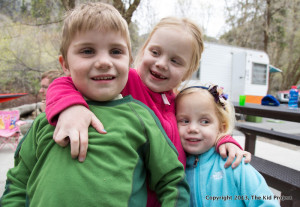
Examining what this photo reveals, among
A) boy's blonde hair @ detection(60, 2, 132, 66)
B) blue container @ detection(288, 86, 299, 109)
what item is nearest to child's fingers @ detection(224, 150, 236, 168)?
boy's blonde hair @ detection(60, 2, 132, 66)

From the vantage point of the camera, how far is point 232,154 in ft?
4.14

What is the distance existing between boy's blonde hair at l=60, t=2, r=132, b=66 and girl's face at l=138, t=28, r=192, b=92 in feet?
1.19

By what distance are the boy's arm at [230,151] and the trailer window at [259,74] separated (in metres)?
10.4

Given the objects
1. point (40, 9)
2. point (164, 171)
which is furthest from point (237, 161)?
point (40, 9)

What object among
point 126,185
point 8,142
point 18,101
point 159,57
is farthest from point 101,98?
point 18,101

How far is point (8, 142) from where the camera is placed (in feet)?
17.2

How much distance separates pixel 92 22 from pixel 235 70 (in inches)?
421

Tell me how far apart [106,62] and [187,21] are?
30.9 inches

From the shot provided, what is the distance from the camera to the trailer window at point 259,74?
10683 mm

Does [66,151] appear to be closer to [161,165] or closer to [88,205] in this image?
[88,205]

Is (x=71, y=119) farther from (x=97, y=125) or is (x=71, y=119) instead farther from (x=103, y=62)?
(x=103, y=62)

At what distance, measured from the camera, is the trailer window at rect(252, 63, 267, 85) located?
1068 centimetres

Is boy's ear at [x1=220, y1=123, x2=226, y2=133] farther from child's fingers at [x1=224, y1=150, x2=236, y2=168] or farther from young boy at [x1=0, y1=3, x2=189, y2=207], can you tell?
young boy at [x1=0, y1=3, x2=189, y2=207]

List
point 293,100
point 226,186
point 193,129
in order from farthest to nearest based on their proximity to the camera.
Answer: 1. point 293,100
2. point 193,129
3. point 226,186
